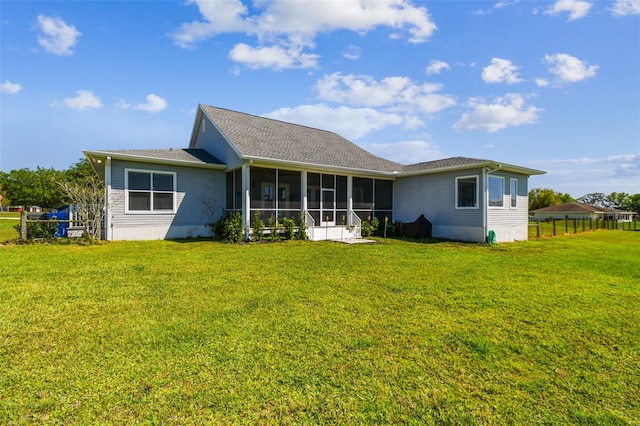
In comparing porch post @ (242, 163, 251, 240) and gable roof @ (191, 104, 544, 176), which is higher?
gable roof @ (191, 104, 544, 176)

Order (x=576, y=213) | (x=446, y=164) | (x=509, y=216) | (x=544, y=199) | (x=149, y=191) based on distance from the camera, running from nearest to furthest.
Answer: (x=149, y=191), (x=509, y=216), (x=446, y=164), (x=576, y=213), (x=544, y=199)

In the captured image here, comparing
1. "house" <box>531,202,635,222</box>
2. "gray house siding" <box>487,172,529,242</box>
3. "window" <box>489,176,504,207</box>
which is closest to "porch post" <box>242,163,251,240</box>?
"gray house siding" <box>487,172,529,242</box>

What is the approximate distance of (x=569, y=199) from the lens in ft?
233

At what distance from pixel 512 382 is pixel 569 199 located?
8863cm

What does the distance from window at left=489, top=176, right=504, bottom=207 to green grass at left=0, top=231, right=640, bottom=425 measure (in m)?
6.59

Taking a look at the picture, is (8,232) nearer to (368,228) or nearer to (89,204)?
(89,204)

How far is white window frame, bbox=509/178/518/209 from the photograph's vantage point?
1366 centimetres

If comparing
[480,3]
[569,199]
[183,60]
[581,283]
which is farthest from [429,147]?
[569,199]

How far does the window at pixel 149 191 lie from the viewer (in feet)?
38.4

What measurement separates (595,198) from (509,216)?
93.9 meters

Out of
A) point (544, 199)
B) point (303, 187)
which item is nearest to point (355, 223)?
point (303, 187)

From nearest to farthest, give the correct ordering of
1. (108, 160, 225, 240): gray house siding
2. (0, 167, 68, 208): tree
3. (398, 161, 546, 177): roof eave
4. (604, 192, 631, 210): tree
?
(108, 160, 225, 240): gray house siding < (398, 161, 546, 177): roof eave < (0, 167, 68, 208): tree < (604, 192, 631, 210): tree

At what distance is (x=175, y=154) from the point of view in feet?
42.1

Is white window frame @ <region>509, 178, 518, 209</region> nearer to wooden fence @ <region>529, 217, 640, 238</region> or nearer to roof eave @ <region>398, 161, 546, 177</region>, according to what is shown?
roof eave @ <region>398, 161, 546, 177</region>
